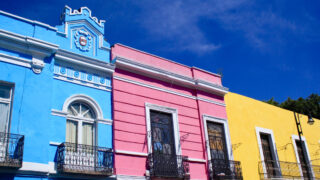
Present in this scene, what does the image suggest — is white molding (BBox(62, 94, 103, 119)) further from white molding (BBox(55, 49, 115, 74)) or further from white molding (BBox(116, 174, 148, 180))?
white molding (BBox(116, 174, 148, 180))

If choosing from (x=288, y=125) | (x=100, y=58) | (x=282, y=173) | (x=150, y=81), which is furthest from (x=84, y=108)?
(x=288, y=125)

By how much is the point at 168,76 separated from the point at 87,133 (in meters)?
3.72

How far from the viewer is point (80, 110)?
10750 mm

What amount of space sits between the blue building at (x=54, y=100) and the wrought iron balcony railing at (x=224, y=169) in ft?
13.0

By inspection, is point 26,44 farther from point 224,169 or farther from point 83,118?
point 224,169

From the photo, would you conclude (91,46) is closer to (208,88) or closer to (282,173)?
(208,88)

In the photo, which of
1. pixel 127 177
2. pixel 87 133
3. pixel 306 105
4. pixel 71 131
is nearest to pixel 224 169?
pixel 127 177

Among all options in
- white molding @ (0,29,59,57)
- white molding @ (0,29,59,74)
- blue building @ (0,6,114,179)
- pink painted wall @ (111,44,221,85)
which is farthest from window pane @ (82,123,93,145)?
pink painted wall @ (111,44,221,85)

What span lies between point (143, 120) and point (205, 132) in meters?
2.62

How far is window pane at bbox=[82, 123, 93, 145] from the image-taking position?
10523mm

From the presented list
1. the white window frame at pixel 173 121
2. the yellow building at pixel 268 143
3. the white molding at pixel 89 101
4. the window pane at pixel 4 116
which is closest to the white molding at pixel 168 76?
the yellow building at pixel 268 143

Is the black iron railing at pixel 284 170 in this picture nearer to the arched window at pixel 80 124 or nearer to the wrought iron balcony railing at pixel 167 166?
the wrought iron balcony railing at pixel 167 166

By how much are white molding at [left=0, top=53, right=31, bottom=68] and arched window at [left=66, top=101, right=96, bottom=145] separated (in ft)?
5.42

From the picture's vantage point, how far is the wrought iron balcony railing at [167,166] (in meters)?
11.2
